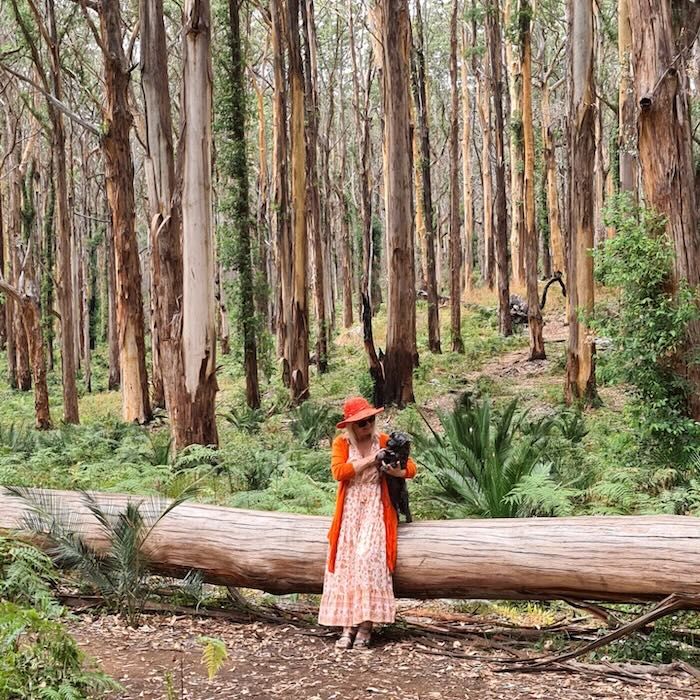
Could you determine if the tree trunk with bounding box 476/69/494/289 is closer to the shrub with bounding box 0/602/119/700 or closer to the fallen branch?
the fallen branch

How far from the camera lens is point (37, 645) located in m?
3.60

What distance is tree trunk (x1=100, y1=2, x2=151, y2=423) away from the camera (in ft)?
43.8

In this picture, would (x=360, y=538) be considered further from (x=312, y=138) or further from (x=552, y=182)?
(x=552, y=182)

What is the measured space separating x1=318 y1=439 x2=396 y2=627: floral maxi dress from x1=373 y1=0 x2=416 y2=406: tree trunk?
906 centimetres

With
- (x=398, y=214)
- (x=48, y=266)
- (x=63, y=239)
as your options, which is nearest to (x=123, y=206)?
(x=63, y=239)

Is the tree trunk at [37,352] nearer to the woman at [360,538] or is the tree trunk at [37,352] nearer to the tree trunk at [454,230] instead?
the tree trunk at [454,230]

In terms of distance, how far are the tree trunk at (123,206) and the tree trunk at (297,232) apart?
3255 millimetres

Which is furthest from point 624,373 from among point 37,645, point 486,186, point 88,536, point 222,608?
point 486,186

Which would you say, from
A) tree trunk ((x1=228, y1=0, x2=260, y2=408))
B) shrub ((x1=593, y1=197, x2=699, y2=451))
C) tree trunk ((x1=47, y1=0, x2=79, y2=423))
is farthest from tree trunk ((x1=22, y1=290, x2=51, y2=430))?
shrub ((x1=593, y1=197, x2=699, y2=451))

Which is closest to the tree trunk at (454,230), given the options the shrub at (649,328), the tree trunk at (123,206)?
the tree trunk at (123,206)

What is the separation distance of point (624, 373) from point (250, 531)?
4.57 metres

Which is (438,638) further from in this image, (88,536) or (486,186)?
(486,186)

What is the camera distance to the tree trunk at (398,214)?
14.0 metres

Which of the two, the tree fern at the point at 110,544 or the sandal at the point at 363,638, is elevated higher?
the tree fern at the point at 110,544
